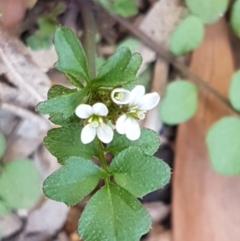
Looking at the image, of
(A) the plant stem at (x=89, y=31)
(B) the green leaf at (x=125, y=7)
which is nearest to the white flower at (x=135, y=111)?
(A) the plant stem at (x=89, y=31)

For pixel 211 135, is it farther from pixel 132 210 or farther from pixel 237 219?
pixel 132 210

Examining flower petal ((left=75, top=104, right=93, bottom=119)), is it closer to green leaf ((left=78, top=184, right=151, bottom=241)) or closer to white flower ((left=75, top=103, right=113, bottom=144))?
white flower ((left=75, top=103, right=113, bottom=144))

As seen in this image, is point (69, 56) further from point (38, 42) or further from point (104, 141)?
point (38, 42)

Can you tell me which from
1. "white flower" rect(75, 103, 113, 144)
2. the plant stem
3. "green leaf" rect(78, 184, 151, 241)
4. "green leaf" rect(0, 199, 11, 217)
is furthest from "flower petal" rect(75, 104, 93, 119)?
"green leaf" rect(0, 199, 11, 217)

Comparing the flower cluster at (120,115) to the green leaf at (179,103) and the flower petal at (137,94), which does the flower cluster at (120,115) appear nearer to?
the flower petal at (137,94)

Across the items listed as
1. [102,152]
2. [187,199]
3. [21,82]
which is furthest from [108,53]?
[102,152]
